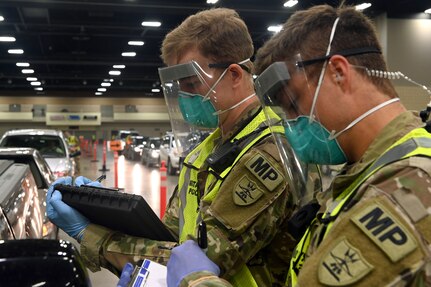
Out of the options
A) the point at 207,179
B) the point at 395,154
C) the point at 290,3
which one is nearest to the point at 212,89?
the point at 207,179

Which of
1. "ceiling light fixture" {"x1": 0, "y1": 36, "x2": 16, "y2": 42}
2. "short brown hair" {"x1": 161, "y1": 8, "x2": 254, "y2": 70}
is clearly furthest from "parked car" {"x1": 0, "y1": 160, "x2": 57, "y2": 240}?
"ceiling light fixture" {"x1": 0, "y1": 36, "x2": 16, "y2": 42}

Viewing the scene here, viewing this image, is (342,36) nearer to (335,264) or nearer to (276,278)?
(335,264)

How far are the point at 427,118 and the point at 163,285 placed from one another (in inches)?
44.4

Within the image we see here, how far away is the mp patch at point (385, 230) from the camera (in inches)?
42.6

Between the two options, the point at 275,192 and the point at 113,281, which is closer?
the point at 275,192

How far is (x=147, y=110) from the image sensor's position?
1934 inches

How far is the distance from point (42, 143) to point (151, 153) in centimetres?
1168

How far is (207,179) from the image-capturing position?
2.23m

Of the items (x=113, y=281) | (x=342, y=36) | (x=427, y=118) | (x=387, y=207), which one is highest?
(x=342, y=36)

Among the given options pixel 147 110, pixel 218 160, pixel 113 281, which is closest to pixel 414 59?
pixel 113 281

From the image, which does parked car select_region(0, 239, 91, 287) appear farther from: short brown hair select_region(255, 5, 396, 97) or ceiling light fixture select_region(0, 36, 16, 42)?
ceiling light fixture select_region(0, 36, 16, 42)

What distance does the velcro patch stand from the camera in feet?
6.22

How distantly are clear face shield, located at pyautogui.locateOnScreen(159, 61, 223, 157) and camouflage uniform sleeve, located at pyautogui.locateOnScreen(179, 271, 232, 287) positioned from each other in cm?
101

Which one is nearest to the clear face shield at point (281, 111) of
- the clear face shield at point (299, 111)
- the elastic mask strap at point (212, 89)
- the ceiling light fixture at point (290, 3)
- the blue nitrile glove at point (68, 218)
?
the clear face shield at point (299, 111)
